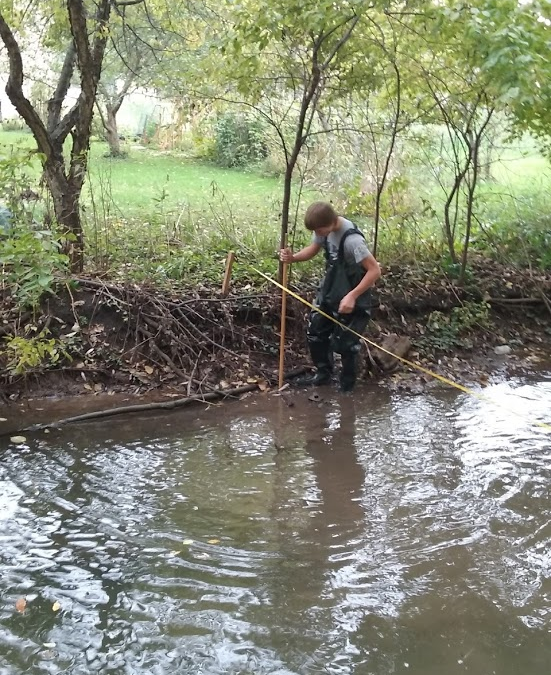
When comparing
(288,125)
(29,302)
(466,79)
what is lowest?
(29,302)

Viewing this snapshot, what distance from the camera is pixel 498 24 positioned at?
518cm

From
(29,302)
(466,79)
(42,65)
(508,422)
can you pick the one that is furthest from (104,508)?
(42,65)

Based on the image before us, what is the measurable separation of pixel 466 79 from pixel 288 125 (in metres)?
2.06

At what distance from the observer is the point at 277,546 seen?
3.82m

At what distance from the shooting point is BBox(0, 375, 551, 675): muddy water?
3000 millimetres

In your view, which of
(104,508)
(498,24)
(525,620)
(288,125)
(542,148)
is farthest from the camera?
(542,148)

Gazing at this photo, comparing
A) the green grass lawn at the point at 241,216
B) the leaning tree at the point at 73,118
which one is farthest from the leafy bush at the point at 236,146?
the leaning tree at the point at 73,118

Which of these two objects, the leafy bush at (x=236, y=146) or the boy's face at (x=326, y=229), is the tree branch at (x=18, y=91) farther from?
the leafy bush at (x=236, y=146)

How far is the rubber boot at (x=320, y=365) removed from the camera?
6.41 m

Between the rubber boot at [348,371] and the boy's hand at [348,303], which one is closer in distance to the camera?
the boy's hand at [348,303]

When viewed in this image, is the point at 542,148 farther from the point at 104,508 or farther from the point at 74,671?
the point at 74,671

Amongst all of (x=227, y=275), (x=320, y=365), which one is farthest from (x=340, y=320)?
(x=227, y=275)

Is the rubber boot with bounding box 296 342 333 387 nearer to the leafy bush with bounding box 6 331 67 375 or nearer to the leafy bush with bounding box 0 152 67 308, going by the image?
the leafy bush with bounding box 6 331 67 375

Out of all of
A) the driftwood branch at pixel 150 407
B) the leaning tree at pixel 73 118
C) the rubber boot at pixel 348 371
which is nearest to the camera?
the driftwood branch at pixel 150 407
